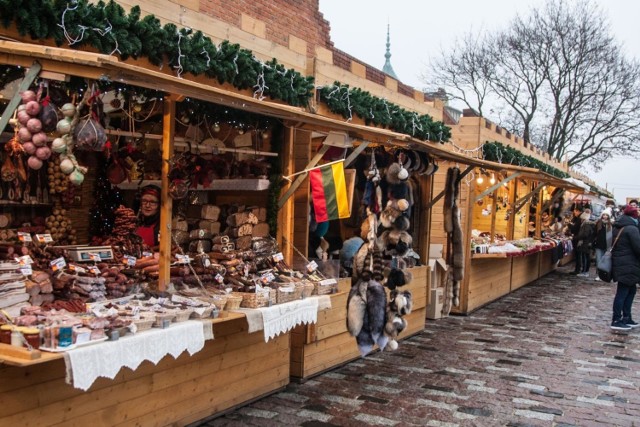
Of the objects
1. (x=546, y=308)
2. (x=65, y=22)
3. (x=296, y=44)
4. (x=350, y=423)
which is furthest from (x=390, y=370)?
(x=546, y=308)

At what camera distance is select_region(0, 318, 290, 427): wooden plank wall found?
3730 millimetres

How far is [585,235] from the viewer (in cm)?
1642

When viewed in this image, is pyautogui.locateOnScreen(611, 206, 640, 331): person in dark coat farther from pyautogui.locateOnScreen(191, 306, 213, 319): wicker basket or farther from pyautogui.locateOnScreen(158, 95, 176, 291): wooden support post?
pyautogui.locateOnScreen(158, 95, 176, 291): wooden support post

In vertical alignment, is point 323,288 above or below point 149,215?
below

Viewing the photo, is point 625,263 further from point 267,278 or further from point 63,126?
point 63,126

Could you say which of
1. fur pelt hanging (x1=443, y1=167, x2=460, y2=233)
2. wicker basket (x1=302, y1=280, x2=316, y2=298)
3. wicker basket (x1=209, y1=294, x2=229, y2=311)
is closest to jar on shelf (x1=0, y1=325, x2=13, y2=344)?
wicker basket (x1=209, y1=294, x2=229, y2=311)

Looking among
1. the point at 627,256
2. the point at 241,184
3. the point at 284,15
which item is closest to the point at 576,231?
the point at 627,256

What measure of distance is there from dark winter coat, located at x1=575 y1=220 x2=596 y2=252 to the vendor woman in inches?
526

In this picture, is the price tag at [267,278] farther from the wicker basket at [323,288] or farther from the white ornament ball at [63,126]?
the white ornament ball at [63,126]

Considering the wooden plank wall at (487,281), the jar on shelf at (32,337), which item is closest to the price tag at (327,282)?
the jar on shelf at (32,337)

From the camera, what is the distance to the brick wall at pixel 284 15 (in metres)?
14.0

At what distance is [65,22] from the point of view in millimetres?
3844

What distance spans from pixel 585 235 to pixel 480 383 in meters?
11.3

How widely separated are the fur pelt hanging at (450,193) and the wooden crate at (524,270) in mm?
5195
